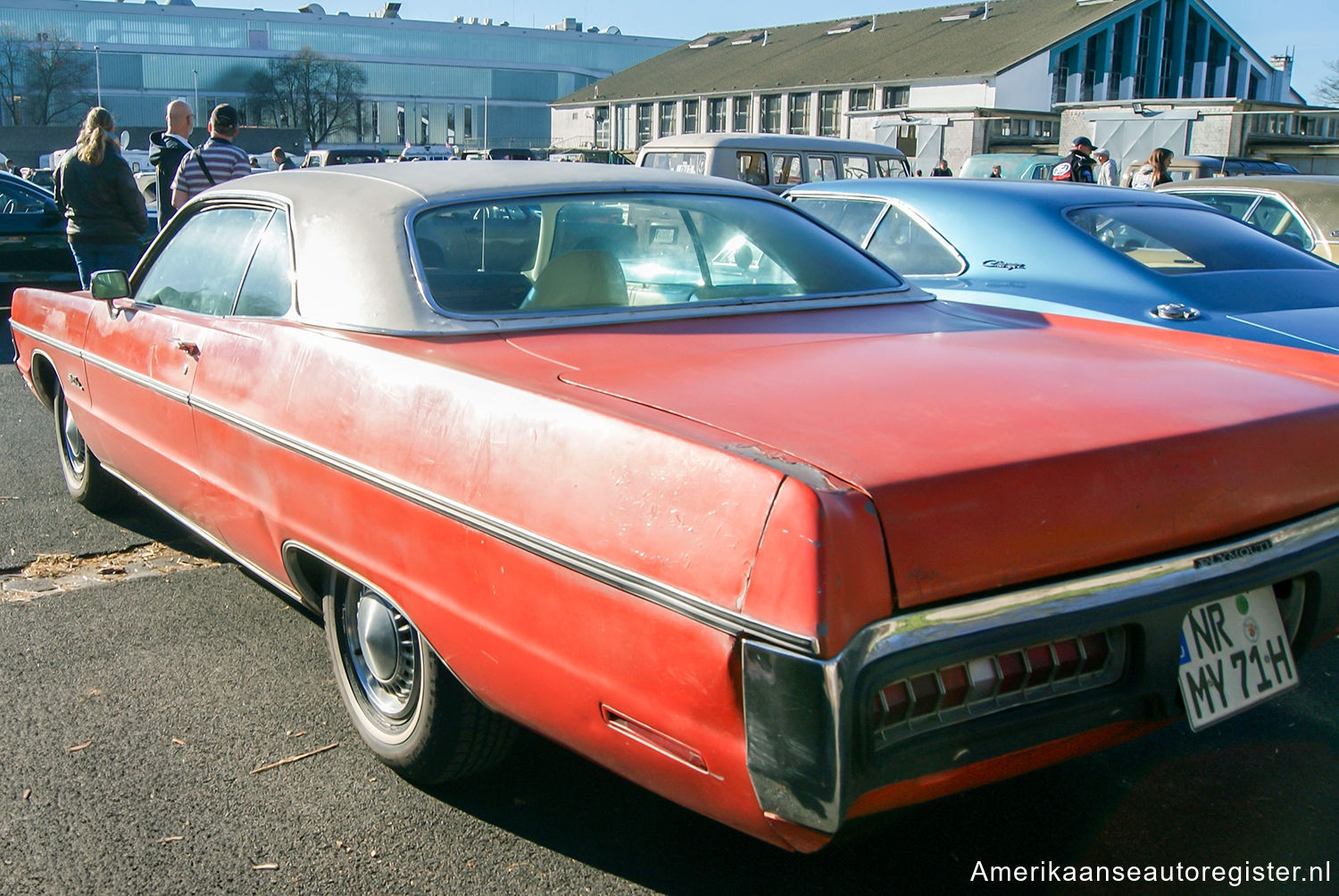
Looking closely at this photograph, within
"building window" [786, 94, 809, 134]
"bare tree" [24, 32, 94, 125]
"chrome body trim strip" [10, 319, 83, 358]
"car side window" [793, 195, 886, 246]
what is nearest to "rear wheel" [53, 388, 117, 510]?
"chrome body trim strip" [10, 319, 83, 358]

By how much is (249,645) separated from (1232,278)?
4.10 meters

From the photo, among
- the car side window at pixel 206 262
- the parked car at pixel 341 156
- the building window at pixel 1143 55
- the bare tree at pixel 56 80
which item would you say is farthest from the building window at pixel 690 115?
the car side window at pixel 206 262

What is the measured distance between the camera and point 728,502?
1770 mm

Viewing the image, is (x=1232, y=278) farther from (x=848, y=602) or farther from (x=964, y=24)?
(x=964, y=24)

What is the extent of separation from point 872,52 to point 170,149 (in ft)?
150

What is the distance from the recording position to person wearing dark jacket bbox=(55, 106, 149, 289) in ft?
23.0

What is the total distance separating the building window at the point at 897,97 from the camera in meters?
44.7

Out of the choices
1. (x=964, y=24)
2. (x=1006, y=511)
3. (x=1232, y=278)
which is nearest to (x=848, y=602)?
(x=1006, y=511)

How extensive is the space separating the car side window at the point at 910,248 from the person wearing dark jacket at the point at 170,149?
15.3 feet

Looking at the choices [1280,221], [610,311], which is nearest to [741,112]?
[1280,221]

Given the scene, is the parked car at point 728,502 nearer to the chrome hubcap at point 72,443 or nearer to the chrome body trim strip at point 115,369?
the chrome body trim strip at point 115,369

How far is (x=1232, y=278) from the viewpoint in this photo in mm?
4891

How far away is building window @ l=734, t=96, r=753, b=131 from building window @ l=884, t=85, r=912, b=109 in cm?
832

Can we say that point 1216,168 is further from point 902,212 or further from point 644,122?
point 644,122
